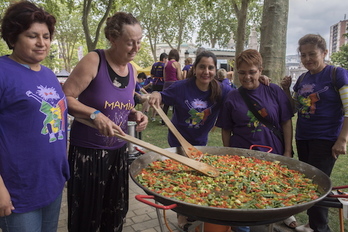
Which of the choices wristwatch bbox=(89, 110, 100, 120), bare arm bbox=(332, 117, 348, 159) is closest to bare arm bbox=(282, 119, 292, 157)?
bare arm bbox=(332, 117, 348, 159)

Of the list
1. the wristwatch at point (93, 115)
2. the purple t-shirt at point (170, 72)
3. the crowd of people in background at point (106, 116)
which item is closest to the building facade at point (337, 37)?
the purple t-shirt at point (170, 72)

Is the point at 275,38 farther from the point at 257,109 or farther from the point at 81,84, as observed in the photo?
the point at 81,84

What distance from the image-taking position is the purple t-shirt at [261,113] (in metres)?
2.78

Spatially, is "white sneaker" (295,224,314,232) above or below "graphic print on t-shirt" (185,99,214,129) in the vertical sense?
below

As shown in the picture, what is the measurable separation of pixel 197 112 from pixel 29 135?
1771 millimetres

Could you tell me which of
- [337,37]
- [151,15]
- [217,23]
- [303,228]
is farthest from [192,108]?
[337,37]

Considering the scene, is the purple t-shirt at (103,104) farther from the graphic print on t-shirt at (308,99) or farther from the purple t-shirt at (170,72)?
the purple t-shirt at (170,72)

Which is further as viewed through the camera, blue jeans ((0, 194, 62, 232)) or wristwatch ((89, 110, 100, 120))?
wristwatch ((89, 110, 100, 120))

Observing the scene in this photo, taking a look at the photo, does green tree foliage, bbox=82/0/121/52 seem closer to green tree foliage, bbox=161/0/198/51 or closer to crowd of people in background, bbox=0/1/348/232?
crowd of people in background, bbox=0/1/348/232

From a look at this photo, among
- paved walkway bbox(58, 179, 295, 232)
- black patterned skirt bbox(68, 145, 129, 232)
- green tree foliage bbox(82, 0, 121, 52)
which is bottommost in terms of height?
A: paved walkway bbox(58, 179, 295, 232)

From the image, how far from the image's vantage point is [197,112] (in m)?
3.00

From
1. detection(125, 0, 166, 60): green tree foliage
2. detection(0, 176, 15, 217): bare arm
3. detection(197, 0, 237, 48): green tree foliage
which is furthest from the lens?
detection(197, 0, 237, 48): green tree foliage

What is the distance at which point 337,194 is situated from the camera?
1.96 m

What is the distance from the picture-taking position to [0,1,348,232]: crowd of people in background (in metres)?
1.62
